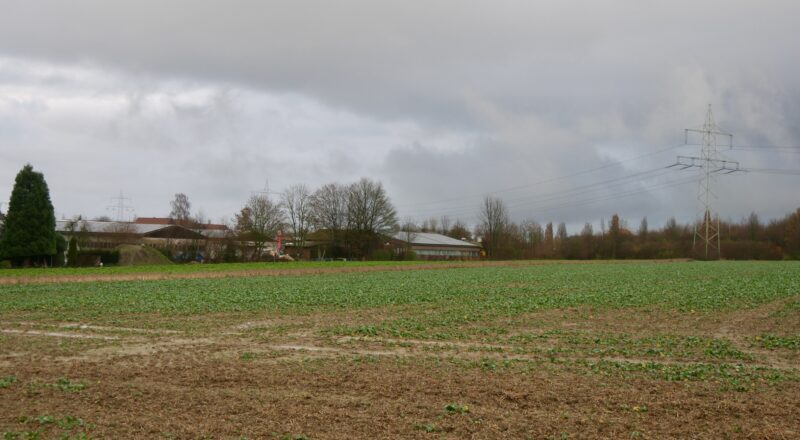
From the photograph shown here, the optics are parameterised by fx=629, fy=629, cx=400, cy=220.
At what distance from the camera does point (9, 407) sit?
9.75 m

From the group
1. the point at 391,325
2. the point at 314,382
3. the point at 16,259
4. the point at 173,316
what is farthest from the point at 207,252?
the point at 314,382

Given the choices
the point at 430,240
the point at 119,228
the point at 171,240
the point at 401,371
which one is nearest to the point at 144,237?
the point at 119,228

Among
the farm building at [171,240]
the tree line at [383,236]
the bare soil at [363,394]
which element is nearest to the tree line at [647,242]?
the tree line at [383,236]

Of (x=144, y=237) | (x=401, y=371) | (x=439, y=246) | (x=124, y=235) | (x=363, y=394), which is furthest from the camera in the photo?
(x=439, y=246)

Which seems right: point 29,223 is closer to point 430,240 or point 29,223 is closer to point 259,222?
point 259,222

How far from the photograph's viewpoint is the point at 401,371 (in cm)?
1245

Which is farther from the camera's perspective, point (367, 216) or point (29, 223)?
point (367, 216)

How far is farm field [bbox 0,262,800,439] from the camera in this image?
888 cm

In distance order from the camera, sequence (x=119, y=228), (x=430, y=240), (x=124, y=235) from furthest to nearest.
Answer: (x=430, y=240) → (x=119, y=228) → (x=124, y=235)

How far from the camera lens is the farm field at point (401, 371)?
8.88 metres

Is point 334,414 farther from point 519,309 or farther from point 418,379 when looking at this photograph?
point 519,309

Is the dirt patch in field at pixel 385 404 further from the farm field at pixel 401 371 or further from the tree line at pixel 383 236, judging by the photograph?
the tree line at pixel 383 236

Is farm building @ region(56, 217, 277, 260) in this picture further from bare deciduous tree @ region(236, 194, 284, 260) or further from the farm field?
the farm field

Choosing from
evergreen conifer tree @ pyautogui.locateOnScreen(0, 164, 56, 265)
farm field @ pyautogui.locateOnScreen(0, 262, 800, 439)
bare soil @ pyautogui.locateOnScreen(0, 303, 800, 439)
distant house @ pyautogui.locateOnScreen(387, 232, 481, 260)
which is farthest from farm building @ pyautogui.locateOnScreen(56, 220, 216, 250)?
bare soil @ pyautogui.locateOnScreen(0, 303, 800, 439)
